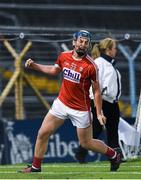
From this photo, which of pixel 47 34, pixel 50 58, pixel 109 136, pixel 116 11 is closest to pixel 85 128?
pixel 109 136

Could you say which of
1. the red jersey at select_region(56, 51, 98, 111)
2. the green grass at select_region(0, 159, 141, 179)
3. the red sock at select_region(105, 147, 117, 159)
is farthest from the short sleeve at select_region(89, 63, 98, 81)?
the green grass at select_region(0, 159, 141, 179)

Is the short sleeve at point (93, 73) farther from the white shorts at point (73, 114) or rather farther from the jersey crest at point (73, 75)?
the white shorts at point (73, 114)

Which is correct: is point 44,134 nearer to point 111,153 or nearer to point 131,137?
point 111,153

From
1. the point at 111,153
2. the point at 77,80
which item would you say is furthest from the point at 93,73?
the point at 111,153

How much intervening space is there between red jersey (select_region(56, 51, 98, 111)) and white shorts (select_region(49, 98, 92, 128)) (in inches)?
2.0

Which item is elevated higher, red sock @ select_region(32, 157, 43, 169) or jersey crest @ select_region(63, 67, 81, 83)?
jersey crest @ select_region(63, 67, 81, 83)

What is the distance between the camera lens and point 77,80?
10.6 metres

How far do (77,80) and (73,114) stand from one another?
454mm

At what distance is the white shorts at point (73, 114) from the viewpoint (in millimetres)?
10680

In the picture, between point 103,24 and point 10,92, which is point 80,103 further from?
point 103,24

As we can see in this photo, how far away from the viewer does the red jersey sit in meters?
10.6

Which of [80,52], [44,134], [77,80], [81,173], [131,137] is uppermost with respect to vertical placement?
[80,52]

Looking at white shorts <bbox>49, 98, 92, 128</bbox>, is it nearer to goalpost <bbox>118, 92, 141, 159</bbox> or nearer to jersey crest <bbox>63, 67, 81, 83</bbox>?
jersey crest <bbox>63, 67, 81, 83</bbox>

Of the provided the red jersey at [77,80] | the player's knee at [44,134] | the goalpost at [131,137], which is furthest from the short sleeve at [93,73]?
the goalpost at [131,137]
